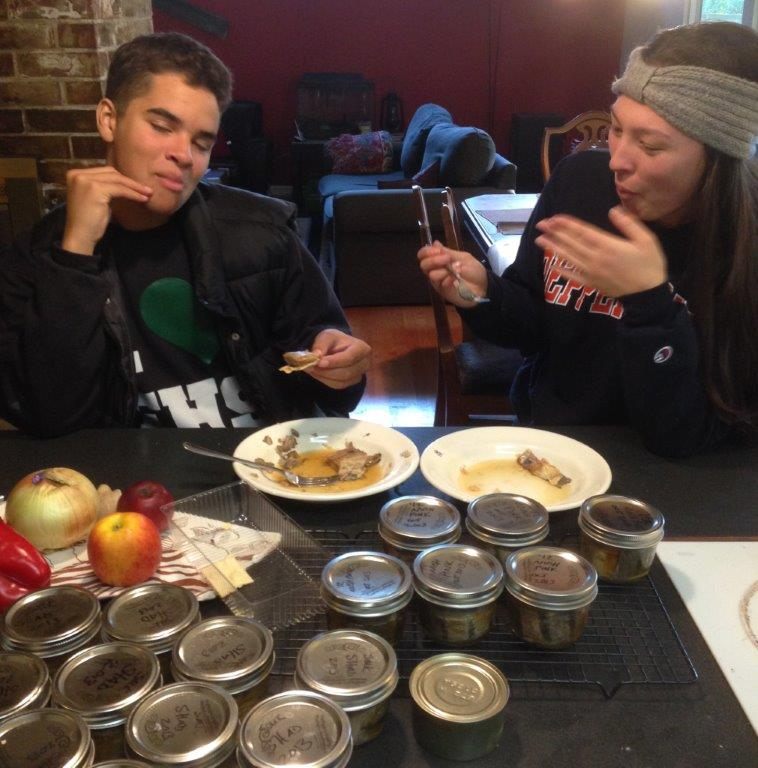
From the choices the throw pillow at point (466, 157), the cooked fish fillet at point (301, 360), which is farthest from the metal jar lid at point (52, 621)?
the throw pillow at point (466, 157)

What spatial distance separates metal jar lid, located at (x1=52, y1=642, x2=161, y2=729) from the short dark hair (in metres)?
1.14

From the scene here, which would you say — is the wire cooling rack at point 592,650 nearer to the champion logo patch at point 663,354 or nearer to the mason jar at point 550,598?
the mason jar at point 550,598

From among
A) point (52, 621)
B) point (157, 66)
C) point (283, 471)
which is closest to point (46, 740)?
point (52, 621)

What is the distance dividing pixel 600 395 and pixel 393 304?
345 centimetres

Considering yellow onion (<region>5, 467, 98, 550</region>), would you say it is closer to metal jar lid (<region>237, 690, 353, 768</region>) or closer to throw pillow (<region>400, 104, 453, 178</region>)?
metal jar lid (<region>237, 690, 353, 768</region>)

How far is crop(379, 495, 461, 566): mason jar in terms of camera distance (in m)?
1.05

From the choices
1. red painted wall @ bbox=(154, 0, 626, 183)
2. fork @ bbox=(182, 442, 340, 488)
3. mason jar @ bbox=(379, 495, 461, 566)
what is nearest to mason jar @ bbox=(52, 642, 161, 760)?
mason jar @ bbox=(379, 495, 461, 566)

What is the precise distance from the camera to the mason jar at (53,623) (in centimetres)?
85

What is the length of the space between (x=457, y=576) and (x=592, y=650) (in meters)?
0.18

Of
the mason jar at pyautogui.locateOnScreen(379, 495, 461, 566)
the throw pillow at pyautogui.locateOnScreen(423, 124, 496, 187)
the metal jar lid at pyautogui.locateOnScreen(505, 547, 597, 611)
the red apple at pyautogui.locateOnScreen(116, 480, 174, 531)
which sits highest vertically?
the metal jar lid at pyautogui.locateOnScreen(505, 547, 597, 611)

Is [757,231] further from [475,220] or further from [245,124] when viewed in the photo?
[245,124]

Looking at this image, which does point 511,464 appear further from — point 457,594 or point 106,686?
point 106,686

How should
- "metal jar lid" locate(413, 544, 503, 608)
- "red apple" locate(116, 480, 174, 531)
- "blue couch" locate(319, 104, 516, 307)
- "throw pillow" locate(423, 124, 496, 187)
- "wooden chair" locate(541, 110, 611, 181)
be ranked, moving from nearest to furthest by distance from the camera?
1. "metal jar lid" locate(413, 544, 503, 608)
2. "red apple" locate(116, 480, 174, 531)
3. "wooden chair" locate(541, 110, 611, 181)
4. "blue couch" locate(319, 104, 516, 307)
5. "throw pillow" locate(423, 124, 496, 187)

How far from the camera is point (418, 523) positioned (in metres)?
1.08
